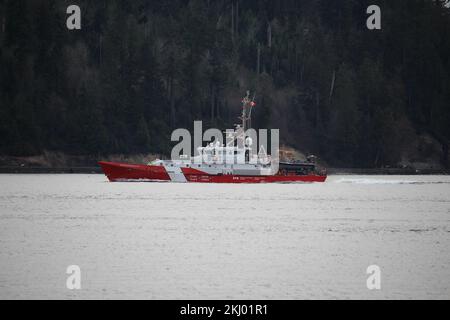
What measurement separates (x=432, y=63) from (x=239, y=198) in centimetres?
10783

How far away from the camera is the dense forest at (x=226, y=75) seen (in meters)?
142

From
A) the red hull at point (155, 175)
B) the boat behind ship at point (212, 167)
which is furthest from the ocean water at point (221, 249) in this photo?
the red hull at point (155, 175)

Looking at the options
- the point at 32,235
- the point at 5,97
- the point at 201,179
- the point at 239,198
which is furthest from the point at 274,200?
the point at 5,97

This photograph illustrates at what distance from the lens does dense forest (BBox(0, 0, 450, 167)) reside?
142 meters

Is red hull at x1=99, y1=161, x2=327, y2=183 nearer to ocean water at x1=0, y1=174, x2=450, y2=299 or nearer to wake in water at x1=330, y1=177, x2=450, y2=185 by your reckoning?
wake in water at x1=330, y1=177, x2=450, y2=185

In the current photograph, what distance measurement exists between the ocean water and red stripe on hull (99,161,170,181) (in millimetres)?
28185

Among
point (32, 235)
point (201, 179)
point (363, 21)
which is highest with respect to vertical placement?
point (363, 21)

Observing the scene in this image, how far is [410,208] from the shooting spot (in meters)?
71.9

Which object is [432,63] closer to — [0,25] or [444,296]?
[0,25]

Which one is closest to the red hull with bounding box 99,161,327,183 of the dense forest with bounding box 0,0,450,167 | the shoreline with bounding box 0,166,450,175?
the dense forest with bounding box 0,0,450,167

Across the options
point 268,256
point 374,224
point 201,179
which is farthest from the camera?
point 201,179

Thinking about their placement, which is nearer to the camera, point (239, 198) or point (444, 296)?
point (444, 296)
